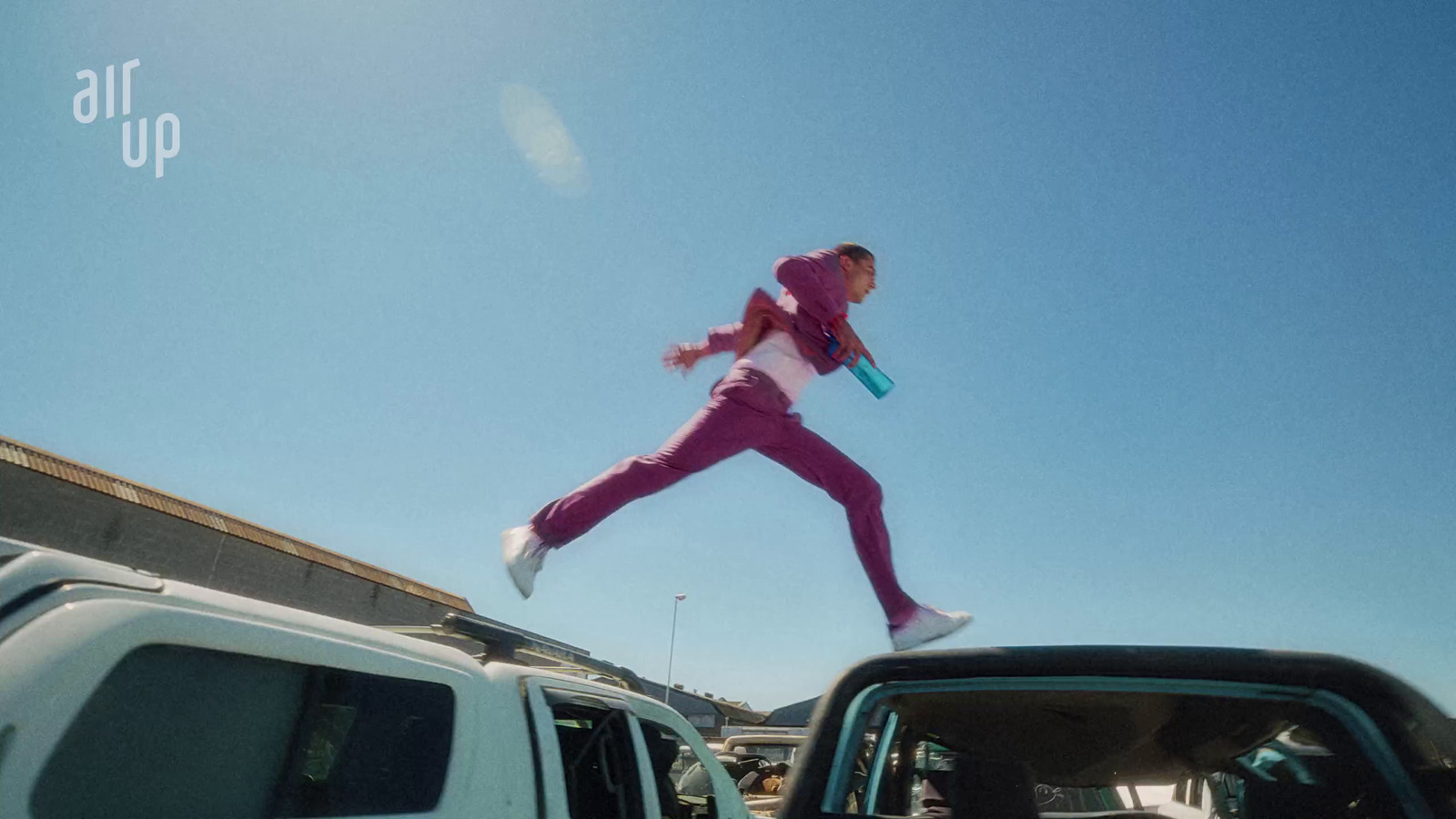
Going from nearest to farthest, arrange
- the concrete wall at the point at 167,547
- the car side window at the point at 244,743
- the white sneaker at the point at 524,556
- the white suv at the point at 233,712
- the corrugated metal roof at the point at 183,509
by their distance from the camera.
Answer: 1. the white suv at the point at 233,712
2. the car side window at the point at 244,743
3. the white sneaker at the point at 524,556
4. the concrete wall at the point at 167,547
5. the corrugated metal roof at the point at 183,509

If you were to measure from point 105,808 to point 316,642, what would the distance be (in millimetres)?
641

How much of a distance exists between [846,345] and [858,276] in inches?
19.6

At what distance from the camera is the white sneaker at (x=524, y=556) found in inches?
125

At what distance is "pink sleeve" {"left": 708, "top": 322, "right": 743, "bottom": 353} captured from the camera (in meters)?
4.02

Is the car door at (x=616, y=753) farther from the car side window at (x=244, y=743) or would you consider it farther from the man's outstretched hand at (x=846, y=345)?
the man's outstretched hand at (x=846, y=345)

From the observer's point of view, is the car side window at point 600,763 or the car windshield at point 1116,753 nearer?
the car windshield at point 1116,753

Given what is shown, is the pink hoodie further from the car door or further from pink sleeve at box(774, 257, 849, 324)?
the car door

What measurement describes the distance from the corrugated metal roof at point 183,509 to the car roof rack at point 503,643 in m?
19.2

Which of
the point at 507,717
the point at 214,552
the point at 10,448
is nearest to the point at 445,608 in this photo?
the point at 214,552

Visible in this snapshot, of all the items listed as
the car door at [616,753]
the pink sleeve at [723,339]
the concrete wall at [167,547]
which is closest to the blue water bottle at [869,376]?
the pink sleeve at [723,339]

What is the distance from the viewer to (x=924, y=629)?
3.27 m

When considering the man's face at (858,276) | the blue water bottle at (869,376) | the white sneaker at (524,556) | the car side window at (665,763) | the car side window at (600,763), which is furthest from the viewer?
the car side window at (665,763)

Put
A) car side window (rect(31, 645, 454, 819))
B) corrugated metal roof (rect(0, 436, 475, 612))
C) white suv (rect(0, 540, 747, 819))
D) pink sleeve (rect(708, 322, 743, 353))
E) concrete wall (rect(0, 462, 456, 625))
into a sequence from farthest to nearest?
corrugated metal roof (rect(0, 436, 475, 612)), concrete wall (rect(0, 462, 456, 625)), pink sleeve (rect(708, 322, 743, 353)), car side window (rect(31, 645, 454, 819)), white suv (rect(0, 540, 747, 819))

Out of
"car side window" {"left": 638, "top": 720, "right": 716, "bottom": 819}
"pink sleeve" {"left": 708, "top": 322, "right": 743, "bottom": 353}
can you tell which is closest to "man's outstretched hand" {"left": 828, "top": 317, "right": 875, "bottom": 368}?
"pink sleeve" {"left": 708, "top": 322, "right": 743, "bottom": 353}
